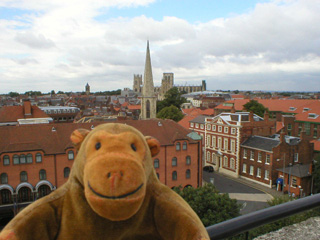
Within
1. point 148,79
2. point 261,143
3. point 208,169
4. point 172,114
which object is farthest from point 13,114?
point 148,79

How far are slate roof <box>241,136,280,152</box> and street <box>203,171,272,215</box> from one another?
452 centimetres

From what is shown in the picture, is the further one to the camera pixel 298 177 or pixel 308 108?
pixel 308 108

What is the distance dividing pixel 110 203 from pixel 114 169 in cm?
22

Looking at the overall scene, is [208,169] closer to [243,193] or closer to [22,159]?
[243,193]

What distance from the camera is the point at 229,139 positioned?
3481 cm

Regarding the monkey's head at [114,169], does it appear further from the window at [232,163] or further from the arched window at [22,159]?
the window at [232,163]

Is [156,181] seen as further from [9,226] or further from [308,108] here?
[308,108]

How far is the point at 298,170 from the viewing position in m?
28.1

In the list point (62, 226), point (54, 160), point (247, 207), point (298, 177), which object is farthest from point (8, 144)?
point (298, 177)

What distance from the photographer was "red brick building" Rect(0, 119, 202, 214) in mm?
21203

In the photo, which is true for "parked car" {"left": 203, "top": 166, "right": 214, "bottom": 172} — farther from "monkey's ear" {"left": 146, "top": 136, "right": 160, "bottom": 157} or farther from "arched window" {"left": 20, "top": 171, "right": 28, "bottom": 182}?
"monkey's ear" {"left": 146, "top": 136, "right": 160, "bottom": 157}

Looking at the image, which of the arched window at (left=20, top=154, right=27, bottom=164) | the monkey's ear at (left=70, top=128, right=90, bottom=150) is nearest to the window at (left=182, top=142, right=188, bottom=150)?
the arched window at (left=20, top=154, right=27, bottom=164)

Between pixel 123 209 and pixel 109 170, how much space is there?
277 mm

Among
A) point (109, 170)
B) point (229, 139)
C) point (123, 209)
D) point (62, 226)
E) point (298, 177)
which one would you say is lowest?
point (298, 177)
